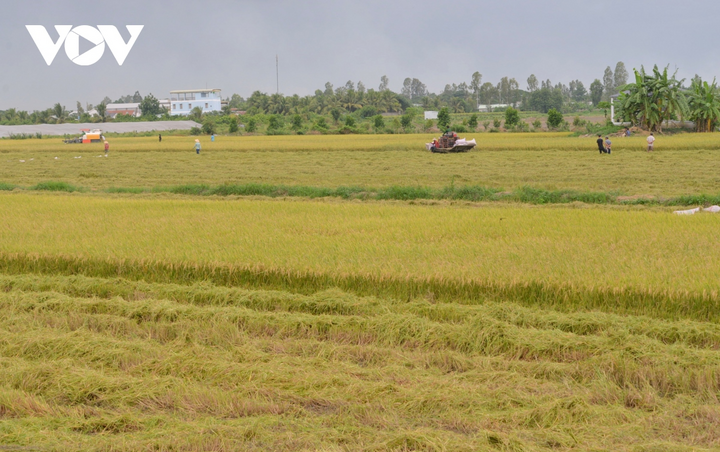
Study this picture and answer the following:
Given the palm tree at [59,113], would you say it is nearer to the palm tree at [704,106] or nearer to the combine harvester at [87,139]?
the combine harvester at [87,139]

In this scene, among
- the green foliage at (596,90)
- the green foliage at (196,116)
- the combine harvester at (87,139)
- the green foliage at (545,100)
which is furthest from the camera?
the green foliage at (596,90)

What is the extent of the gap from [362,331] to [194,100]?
127 metres

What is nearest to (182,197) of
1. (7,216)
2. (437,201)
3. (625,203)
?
(7,216)

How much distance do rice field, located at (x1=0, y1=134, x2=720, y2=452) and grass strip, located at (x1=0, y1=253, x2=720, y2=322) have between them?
0.02 meters

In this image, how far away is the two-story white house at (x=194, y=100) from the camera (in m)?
124

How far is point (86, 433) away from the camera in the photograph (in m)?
4.21

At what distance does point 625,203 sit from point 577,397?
12.0 meters

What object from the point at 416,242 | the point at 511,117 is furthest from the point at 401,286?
the point at 511,117

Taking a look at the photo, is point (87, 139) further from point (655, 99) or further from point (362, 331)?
point (362, 331)

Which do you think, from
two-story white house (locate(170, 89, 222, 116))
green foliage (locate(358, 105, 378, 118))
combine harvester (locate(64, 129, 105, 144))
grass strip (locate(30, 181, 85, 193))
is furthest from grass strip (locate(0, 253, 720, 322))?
two-story white house (locate(170, 89, 222, 116))

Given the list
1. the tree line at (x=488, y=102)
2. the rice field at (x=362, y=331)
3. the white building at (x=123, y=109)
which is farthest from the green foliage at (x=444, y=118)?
the white building at (x=123, y=109)

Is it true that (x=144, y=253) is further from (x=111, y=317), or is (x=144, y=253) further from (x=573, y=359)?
(x=573, y=359)

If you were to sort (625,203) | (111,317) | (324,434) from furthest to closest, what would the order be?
1. (625,203)
2. (111,317)
3. (324,434)

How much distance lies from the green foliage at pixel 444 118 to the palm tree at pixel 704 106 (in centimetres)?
2521
